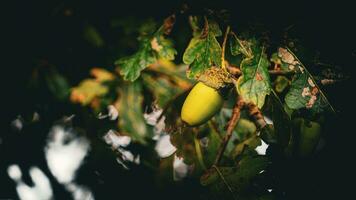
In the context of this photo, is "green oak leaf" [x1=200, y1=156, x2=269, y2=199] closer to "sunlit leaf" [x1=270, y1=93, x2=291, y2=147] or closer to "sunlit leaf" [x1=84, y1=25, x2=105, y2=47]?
"sunlit leaf" [x1=270, y1=93, x2=291, y2=147]

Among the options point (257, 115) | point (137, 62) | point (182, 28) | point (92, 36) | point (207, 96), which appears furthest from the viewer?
point (182, 28)

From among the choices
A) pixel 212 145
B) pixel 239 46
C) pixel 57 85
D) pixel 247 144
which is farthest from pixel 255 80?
pixel 57 85

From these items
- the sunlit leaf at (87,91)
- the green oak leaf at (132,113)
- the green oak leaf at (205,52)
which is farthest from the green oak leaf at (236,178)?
the sunlit leaf at (87,91)

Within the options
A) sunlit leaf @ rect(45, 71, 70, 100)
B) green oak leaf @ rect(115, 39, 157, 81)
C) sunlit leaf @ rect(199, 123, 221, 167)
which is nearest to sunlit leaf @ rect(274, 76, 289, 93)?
sunlit leaf @ rect(199, 123, 221, 167)

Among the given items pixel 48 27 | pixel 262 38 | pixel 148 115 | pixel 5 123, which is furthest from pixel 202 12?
pixel 5 123

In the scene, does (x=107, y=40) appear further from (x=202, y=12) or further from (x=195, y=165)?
(x=195, y=165)

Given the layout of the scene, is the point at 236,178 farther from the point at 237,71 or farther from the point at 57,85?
the point at 57,85
